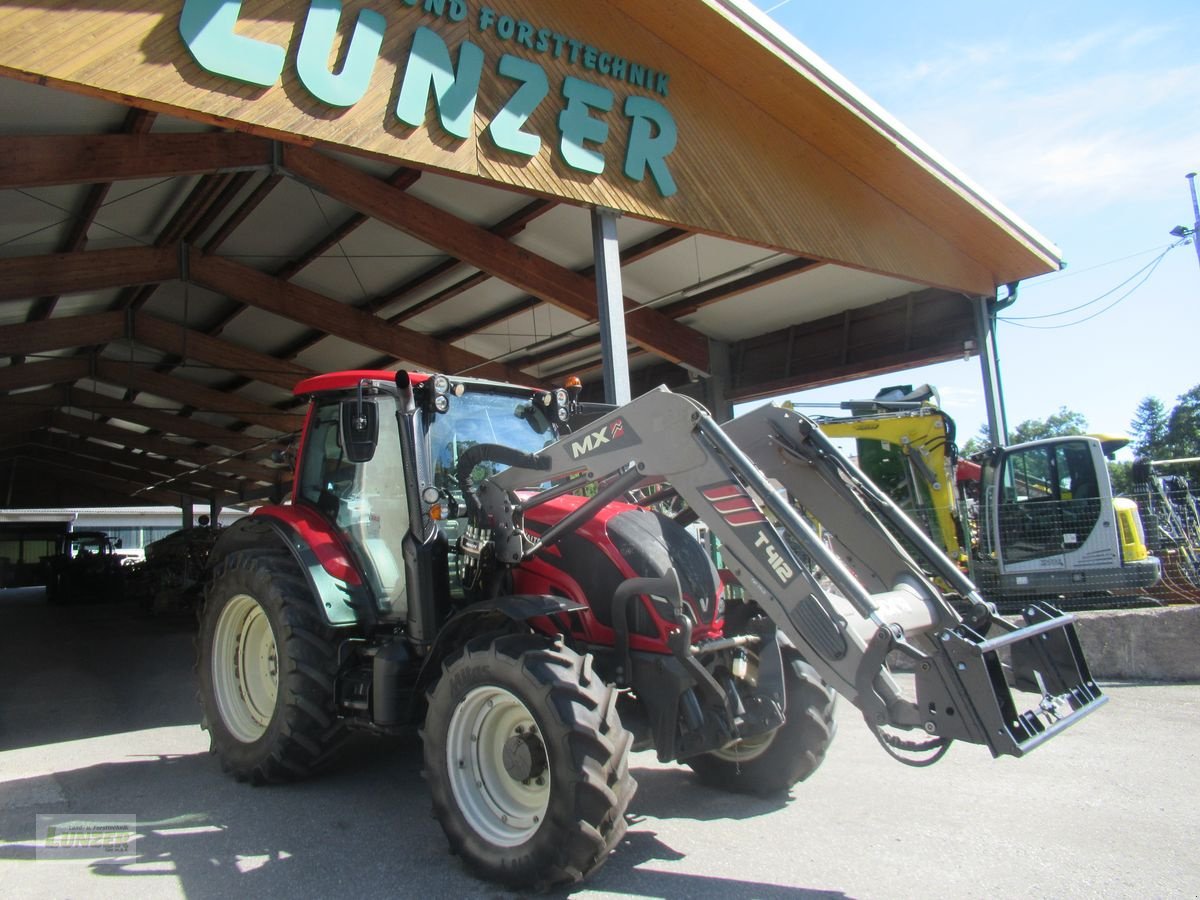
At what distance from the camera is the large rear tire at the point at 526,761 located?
338 cm

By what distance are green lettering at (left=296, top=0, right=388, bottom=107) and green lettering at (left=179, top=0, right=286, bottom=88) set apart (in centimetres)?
22

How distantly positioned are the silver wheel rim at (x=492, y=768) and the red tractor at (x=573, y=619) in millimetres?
10

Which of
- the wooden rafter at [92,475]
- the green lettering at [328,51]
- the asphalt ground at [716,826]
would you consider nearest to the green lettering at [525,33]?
the green lettering at [328,51]

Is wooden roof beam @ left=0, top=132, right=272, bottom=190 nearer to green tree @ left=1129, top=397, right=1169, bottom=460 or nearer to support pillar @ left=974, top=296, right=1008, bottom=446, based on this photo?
support pillar @ left=974, top=296, right=1008, bottom=446

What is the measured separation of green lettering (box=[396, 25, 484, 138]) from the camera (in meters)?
7.18

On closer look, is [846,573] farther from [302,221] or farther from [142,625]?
[142,625]

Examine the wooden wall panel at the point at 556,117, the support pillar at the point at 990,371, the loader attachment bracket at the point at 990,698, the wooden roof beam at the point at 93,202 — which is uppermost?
the wooden roof beam at the point at 93,202

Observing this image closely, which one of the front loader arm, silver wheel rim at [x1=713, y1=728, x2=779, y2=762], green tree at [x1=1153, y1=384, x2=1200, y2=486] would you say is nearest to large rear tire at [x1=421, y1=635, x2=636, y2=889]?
the front loader arm

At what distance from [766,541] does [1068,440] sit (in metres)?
8.95

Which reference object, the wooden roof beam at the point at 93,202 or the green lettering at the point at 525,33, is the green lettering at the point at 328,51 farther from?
the wooden roof beam at the point at 93,202

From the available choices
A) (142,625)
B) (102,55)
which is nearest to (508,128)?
(102,55)

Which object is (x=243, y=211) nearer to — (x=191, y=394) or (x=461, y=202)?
(x=461, y=202)

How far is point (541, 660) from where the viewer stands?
3611 millimetres

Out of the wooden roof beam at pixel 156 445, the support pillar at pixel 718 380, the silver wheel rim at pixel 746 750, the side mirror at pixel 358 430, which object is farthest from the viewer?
the wooden roof beam at pixel 156 445
